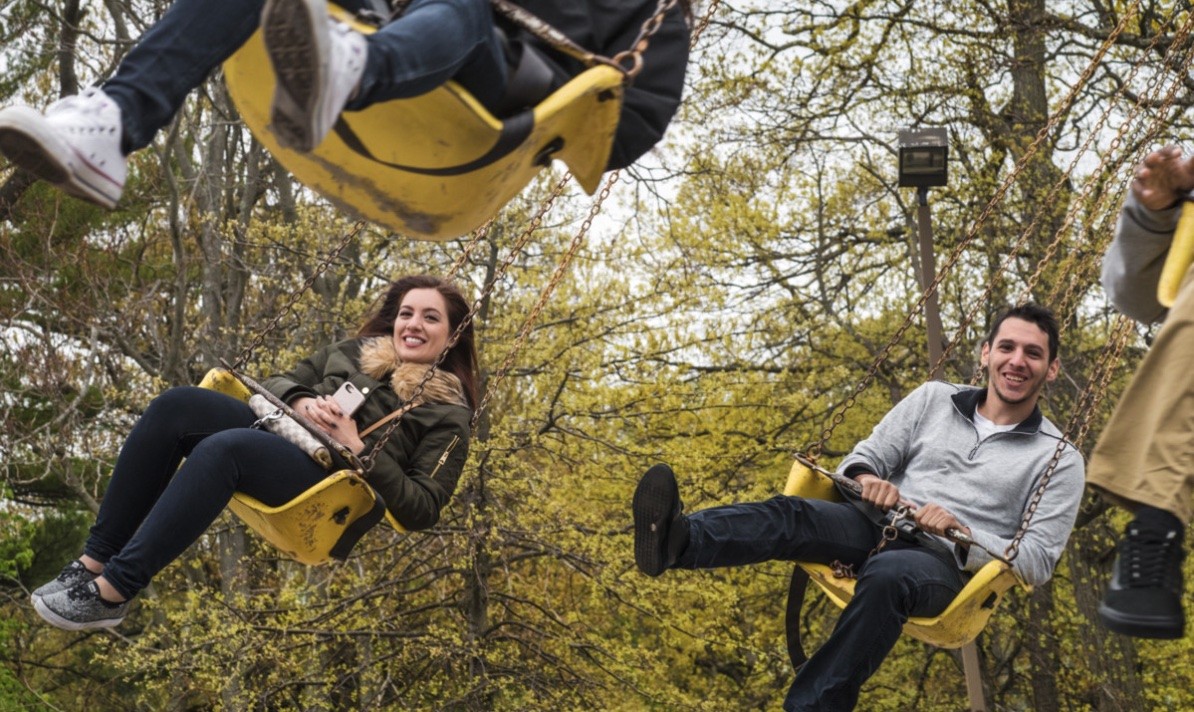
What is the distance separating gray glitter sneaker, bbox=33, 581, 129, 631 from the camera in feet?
12.5

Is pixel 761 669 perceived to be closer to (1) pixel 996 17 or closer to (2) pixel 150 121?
(1) pixel 996 17

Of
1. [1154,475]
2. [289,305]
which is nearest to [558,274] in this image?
[289,305]

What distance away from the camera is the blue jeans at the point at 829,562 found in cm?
427

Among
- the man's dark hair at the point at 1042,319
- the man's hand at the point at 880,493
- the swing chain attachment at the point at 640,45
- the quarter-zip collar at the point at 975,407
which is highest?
the swing chain attachment at the point at 640,45

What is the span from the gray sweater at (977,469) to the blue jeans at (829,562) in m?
0.19

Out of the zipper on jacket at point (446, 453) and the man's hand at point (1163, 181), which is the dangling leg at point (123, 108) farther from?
the man's hand at point (1163, 181)

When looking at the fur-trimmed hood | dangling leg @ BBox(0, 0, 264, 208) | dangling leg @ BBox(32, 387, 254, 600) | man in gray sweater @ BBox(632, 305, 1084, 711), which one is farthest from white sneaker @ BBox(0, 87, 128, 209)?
man in gray sweater @ BBox(632, 305, 1084, 711)

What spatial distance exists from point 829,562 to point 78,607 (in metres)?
2.08

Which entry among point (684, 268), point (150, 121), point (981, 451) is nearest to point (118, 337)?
point (684, 268)

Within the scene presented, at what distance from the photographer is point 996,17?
10.8m

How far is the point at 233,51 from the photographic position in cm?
303

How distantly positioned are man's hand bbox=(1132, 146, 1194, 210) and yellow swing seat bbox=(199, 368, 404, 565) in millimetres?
2048

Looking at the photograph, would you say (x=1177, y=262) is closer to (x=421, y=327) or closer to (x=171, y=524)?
(x=421, y=327)

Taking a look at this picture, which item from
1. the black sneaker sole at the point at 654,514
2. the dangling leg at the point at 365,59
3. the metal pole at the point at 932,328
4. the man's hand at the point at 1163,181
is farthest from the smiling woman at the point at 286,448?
the metal pole at the point at 932,328
